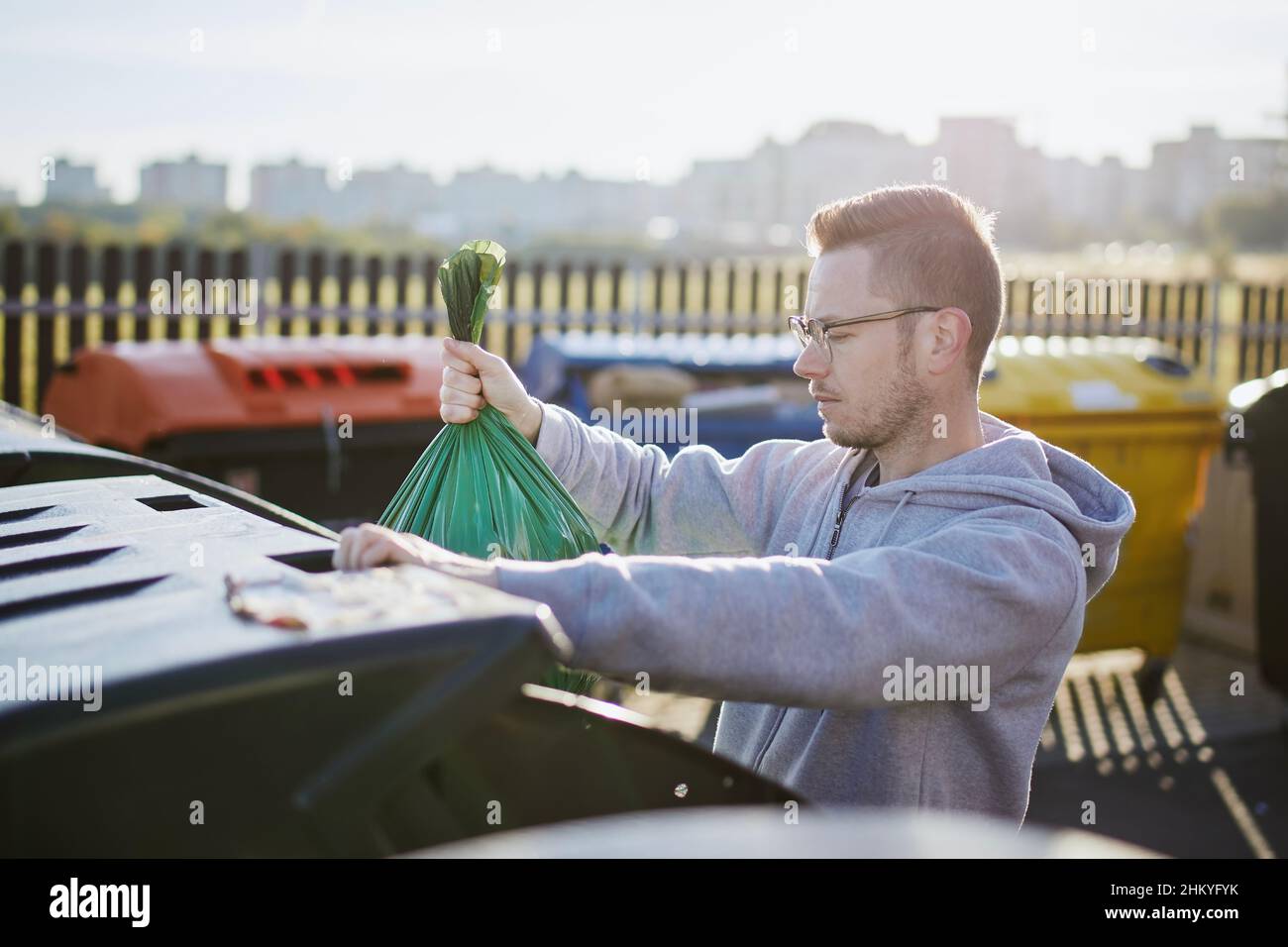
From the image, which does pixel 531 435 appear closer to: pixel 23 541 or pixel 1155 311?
pixel 23 541

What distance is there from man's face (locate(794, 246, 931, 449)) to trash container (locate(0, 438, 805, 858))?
987 millimetres

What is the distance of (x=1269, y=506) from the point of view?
5.46 m

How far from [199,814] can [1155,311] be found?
16494mm

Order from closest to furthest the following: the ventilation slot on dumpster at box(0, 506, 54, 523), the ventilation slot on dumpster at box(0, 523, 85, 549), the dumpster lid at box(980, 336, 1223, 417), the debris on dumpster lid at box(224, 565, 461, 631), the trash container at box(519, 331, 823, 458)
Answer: the debris on dumpster lid at box(224, 565, 461, 631), the ventilation slot on dumpster at box(0, 523, 85, 549), the ventilation slot on dumpster at box(0, 506, 54, 523), the trash container at box(519, 331, 823, 458), the dumpster lid at box(980, 336, 1223, 417)

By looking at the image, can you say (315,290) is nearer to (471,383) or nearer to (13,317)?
(13,317)

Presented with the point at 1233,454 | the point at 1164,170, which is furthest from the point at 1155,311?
the point at 1164,170

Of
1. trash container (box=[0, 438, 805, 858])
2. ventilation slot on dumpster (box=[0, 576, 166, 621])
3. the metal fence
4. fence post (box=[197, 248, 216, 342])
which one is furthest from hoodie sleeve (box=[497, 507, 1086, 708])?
fence post (box=[197, 248, 216, 342])

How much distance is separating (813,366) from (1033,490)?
0.48 m

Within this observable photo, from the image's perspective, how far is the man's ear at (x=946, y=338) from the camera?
226 cm

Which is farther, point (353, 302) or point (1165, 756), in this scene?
point (353, 302)

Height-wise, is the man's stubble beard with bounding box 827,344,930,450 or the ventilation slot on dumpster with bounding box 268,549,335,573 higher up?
the man's stubble beard with bounding box 827,344,930,450

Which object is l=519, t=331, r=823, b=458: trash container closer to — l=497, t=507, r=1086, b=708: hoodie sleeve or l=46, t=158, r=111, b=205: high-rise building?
l=497, t=507, r=1086, b=708: hoodie sleeve

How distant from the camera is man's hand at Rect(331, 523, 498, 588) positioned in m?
1.44

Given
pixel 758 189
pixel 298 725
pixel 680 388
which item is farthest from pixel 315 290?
pixel 758 189
